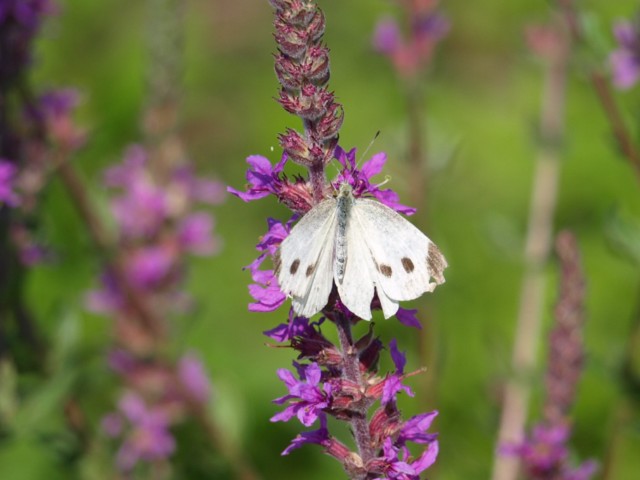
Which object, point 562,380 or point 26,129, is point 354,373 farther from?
point 26,129

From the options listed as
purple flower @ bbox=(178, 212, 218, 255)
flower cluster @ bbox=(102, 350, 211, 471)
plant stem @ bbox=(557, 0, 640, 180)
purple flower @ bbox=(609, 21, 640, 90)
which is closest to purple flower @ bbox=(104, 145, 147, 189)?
purple flower @ bbox=(178, 212, 218, 255)

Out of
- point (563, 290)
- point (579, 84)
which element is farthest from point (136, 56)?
point (563, 290)

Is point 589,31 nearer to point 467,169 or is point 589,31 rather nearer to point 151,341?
point 151,341

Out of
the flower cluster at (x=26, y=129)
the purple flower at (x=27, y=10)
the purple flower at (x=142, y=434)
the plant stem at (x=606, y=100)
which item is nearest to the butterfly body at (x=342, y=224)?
the flower cluster at (x=26, y=129)

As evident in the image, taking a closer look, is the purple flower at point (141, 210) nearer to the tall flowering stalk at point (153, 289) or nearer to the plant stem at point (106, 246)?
the tall flowering stalk at point (153, 289)

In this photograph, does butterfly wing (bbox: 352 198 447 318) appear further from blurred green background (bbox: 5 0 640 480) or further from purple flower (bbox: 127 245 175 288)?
purple flower (bbox: 127 245 175 288)

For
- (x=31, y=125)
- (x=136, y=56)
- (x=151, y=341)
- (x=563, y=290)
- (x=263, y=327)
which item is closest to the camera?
(x=563, y=290)
